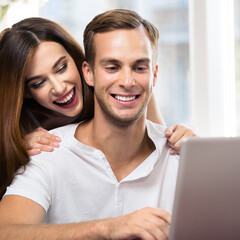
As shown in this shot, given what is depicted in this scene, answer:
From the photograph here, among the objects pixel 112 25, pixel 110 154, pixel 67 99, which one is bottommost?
pixel 110 154

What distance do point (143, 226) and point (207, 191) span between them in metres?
0.23

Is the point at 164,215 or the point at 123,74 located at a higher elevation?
the point at 123,74

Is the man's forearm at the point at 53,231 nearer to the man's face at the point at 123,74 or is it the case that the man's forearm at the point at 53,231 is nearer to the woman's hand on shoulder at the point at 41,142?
the woman's hand on shoulder at the point at 41,142

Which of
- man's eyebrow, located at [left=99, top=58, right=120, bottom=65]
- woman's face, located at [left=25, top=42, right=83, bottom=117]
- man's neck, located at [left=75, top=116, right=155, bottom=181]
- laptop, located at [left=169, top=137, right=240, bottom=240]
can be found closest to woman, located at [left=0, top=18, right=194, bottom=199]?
woman's face, located at [left=25, top=42, right=83, bottom=117]

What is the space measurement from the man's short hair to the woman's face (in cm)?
13

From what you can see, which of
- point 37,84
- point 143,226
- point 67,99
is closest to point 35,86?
point 37,84

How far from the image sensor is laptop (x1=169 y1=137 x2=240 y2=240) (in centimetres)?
89

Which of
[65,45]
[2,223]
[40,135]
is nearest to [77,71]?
[65,45]

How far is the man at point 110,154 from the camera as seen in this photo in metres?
1.57

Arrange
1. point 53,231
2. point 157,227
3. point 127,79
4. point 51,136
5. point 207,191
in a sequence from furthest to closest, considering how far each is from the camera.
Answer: point 51,136
point 127,79
point 53,231
point 157,227
point 207,191

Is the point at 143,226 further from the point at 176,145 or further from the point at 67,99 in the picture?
the point at 67,99

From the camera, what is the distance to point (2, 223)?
4.46 ft

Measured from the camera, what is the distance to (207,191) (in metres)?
0.92

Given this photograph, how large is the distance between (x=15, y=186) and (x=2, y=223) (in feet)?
0.53
